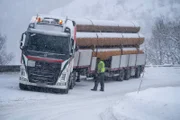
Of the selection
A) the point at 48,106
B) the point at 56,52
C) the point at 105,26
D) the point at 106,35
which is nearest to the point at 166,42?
the point at 105,26

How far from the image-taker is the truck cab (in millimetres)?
15609

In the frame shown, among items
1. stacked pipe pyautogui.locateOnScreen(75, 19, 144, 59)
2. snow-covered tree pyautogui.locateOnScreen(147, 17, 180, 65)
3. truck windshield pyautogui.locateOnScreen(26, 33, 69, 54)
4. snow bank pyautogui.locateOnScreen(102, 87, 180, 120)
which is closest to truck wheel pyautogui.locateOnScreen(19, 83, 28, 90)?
truck windshield pyautogui.locateOnScreen(26, 33, 69, 54)

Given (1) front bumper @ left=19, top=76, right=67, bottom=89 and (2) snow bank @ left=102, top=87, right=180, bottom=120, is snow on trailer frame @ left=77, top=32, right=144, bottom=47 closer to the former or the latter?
(1) front bumper @ left=19, top=76, right=67, bottom=89

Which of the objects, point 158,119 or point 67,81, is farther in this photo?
point 67,81

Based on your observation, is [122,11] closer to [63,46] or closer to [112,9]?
[112,9]

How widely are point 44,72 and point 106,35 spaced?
834 centimetres

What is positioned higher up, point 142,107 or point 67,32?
point 67,32

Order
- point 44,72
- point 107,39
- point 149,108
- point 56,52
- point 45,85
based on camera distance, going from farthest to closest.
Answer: point 107,39
point 56,52
point 45,85
point 44,72
point 149,108

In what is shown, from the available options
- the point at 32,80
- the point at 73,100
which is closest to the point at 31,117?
the point at 73,100

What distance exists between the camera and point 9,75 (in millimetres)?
22953

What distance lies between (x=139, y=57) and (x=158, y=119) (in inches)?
754

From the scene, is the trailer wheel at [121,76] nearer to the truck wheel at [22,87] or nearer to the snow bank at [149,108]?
the truck wheel at [22,87]

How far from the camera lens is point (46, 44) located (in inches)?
629

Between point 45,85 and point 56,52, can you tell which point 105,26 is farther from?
point 45,85
